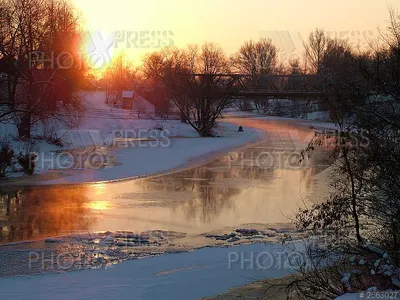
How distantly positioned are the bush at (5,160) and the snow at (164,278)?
1507cm

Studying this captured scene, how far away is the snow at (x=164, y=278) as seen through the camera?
30.7 ft

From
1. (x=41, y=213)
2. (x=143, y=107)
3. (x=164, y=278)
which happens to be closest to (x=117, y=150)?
(x=41, y=213)

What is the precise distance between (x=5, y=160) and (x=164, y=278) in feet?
54.5

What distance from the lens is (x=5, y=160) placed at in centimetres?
2436

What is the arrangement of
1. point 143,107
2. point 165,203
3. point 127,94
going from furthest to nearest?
point 127,94
point 143,107
point 165,203

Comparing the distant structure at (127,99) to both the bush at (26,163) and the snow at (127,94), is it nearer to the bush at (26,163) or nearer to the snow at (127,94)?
the snow at (127,94)

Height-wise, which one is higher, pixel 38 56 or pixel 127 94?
pixel 127 94

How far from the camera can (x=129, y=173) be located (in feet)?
85.9

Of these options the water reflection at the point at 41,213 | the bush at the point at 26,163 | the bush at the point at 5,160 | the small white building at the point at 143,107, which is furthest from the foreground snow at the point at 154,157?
the small white building at the point at 143,107

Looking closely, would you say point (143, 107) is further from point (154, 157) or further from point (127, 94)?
point (154, 157)

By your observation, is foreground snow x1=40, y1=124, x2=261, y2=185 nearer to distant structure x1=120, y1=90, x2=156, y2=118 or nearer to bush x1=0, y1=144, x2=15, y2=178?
bush x1=0, y1=144, x2=15, y2=178

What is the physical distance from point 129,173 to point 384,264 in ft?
63.9

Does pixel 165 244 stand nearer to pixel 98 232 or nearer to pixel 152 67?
pixel 98 232

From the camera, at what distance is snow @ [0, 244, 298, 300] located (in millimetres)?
9352
